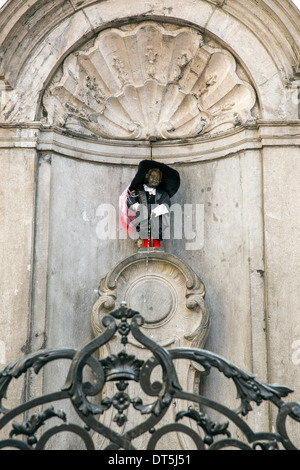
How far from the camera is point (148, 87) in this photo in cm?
721

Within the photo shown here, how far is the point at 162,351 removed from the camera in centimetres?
450

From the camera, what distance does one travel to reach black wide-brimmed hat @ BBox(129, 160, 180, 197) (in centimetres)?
674

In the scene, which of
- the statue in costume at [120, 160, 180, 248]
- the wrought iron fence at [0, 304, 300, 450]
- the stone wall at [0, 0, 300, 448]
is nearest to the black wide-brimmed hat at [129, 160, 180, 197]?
the statue in costume at [120, 160, 180, 248]

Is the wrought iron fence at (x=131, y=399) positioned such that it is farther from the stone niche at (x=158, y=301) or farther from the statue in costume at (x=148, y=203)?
the statue in costume at (x=148, y=203)

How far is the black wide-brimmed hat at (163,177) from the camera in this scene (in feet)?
22.1

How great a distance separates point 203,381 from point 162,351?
6.74 ft

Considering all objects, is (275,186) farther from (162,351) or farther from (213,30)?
(162,351)

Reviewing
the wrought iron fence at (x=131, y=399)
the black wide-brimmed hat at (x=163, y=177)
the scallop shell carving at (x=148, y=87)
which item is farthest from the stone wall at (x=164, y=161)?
the wrought iron fence at (x=131, y=399)

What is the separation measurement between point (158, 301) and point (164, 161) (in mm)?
1313

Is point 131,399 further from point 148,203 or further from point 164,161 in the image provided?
point 164,161

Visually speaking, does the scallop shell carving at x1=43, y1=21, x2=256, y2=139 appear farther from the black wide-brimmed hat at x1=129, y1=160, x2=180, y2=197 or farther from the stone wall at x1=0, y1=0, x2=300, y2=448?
the black wide-brimmed hat at x1=129, y1=160, x2=180, y2=197

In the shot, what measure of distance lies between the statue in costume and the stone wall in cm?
24

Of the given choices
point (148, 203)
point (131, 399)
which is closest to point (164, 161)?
point (148, 203)

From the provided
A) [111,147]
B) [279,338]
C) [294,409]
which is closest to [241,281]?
[279,338]
